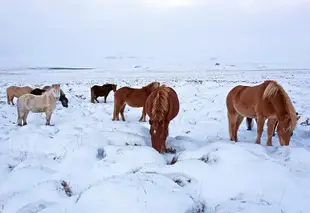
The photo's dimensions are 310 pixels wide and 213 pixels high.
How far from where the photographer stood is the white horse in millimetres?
9742

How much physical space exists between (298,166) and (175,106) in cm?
338

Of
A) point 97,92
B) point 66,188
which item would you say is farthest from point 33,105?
point 97,92

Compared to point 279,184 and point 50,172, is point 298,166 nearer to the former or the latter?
point 279,184

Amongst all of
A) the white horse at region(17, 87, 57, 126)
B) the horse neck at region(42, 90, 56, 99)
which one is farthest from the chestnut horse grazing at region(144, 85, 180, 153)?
the horse neck at region(42, 90, 56, 99)

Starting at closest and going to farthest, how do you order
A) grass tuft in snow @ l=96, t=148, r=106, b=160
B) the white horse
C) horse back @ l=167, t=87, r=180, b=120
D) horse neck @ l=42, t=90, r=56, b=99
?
grass tuft in snow @ l=96, t=148, r=106, b=160, horse back @ l=167, t=87, r=180, b=120, the white horse, horse neck @ l=42, t=90, r=56, b=99

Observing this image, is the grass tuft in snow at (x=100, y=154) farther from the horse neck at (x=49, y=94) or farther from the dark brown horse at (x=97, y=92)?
the dark brown horse at (x=97, y=92)

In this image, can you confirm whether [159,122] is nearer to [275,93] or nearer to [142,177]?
[142,177]

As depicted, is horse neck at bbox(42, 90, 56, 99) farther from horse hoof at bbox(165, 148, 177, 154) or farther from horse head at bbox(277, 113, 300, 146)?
horse head at bbox(277, 113, 300, 146)

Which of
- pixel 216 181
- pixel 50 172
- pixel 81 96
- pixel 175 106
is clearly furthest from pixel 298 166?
pixel 81 96

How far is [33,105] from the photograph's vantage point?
9.91 m

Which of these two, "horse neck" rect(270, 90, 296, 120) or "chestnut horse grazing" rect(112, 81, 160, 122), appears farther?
"chestnut horse grazing" rect(112, 81, 160, 122)

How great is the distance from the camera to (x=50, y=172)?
16.7ft

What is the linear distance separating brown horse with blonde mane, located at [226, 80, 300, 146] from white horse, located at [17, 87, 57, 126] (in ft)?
20.2

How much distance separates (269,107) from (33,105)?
7.44 metres
